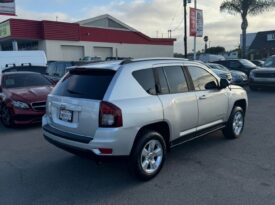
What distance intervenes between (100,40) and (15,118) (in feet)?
91.2

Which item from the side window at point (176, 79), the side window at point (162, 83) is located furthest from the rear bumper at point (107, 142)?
the side window at point (176, 79)

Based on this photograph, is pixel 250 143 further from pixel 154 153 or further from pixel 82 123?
pixel 82 123

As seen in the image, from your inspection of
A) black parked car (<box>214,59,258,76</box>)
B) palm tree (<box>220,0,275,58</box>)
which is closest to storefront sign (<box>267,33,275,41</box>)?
palm tree (<box>220,0,275,58</box>)

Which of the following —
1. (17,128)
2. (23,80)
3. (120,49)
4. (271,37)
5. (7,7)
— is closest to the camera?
(17,128)

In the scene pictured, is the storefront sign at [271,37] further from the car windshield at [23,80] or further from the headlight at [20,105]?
the headlight at [20,105]

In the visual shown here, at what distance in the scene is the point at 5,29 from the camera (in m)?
30.3

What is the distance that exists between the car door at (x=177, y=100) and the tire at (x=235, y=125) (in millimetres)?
1432

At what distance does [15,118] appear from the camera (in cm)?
825

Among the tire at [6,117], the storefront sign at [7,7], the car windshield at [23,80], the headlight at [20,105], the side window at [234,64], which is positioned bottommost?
the tire at [6,117]

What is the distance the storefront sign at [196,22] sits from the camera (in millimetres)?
22797

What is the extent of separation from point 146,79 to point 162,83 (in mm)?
335

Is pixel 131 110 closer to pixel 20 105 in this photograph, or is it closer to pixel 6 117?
pixel 20 105

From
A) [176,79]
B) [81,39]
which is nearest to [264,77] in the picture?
[176,79]

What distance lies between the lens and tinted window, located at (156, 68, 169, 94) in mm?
4945
